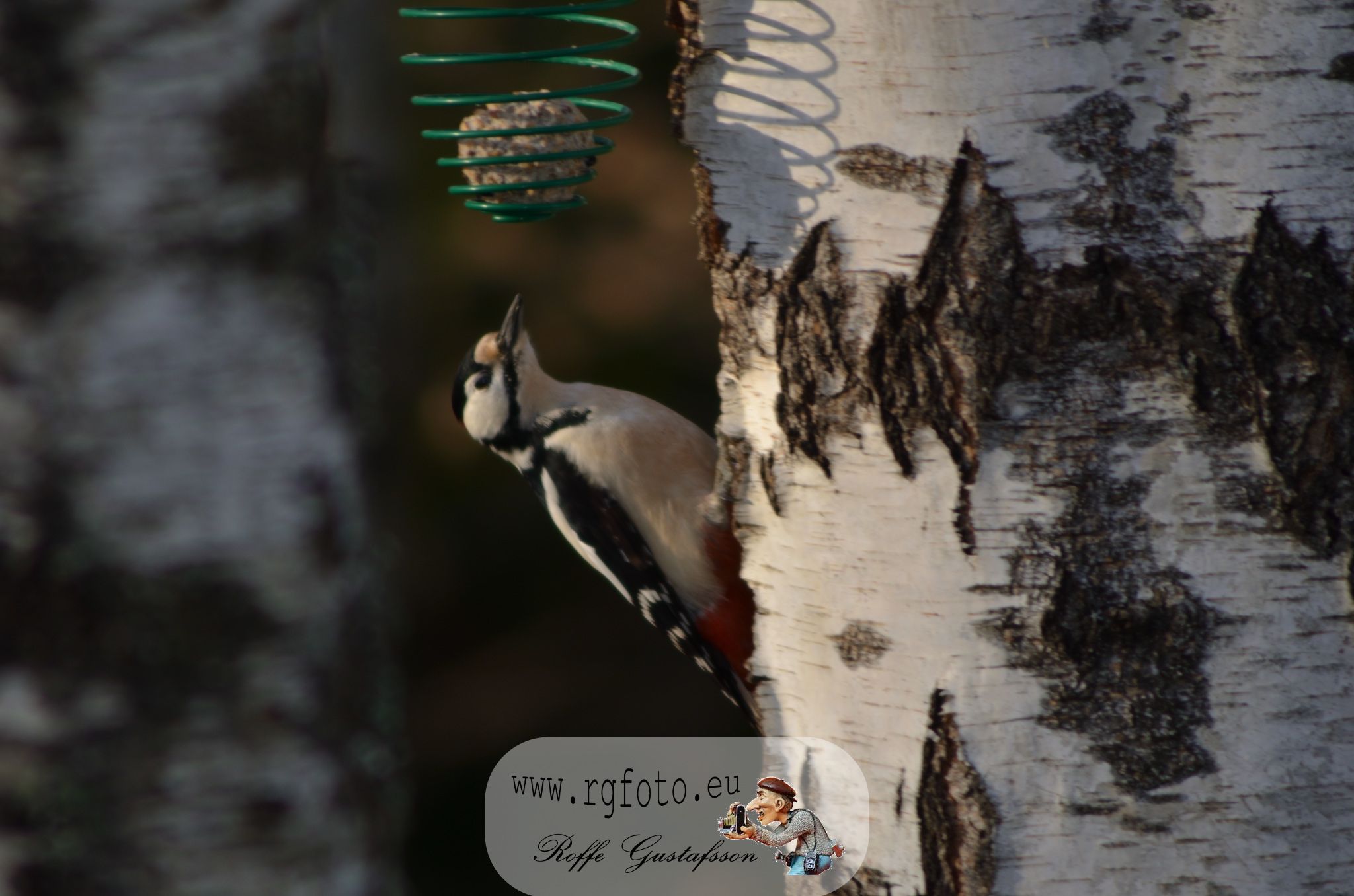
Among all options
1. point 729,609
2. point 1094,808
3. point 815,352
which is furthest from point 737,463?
point 729,609

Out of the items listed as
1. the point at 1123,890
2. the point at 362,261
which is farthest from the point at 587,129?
the point at 1123,890

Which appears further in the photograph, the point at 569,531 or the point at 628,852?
the point at 569,531

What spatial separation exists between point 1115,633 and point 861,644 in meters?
0.31

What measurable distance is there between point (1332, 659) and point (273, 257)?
1.18 metres

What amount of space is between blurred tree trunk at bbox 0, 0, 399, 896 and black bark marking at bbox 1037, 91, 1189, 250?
0.78 meters

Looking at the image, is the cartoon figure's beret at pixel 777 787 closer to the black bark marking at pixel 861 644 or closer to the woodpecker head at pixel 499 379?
the black bark marking at pixel 861 644

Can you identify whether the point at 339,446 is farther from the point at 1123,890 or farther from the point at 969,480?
the point at 1123,890

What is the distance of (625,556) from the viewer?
Result: 2887 millimetres

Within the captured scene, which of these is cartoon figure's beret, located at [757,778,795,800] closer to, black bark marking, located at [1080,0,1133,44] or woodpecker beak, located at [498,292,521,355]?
black bark marking, located at [1080,0,1133,44]

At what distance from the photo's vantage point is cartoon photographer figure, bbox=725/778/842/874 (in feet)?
5.50

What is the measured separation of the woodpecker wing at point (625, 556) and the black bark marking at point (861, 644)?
1.18 m

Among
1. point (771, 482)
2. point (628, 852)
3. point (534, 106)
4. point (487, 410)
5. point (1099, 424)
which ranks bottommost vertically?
point (628, 852)

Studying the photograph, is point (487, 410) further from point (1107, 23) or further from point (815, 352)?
point (1107, 23)

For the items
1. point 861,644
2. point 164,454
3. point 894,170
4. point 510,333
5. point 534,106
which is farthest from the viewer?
point 510,333
